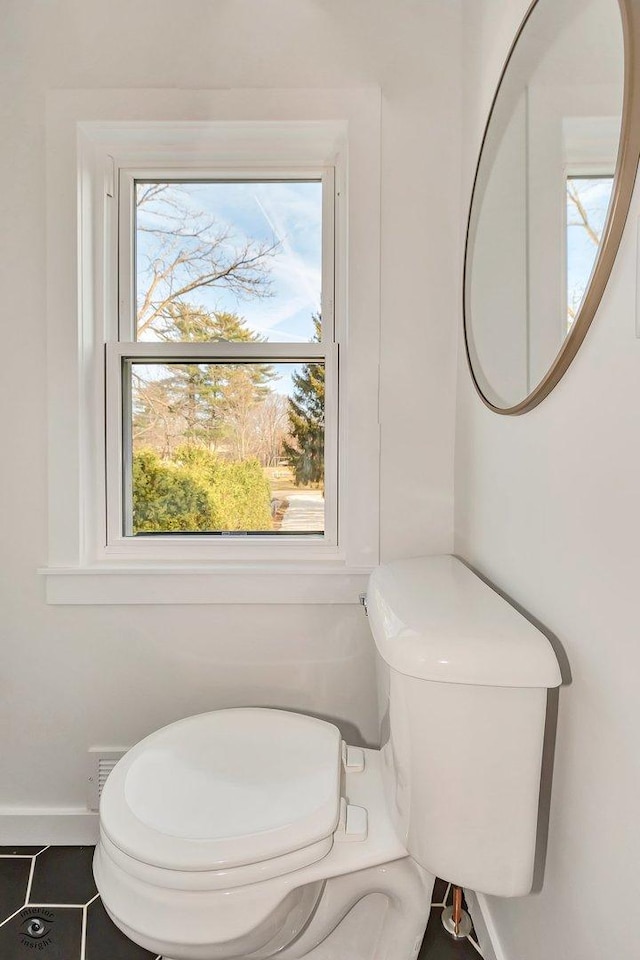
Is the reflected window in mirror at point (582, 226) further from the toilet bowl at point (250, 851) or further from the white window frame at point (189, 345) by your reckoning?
the toilet bowl at point (250, 851)

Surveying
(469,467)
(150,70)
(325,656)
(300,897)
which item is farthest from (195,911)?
(150,70)

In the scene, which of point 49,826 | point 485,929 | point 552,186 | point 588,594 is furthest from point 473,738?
point 49,826

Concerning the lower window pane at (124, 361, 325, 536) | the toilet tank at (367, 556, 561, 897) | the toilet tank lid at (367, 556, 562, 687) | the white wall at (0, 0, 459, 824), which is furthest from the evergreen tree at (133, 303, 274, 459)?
the toilet tank at (367, 556, 561, 897)

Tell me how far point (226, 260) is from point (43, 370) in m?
0.56

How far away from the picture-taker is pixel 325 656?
1.44 metres

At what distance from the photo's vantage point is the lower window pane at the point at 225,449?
1513 millimetres

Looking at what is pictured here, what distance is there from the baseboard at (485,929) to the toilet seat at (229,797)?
0.46 m

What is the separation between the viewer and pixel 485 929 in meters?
1.12

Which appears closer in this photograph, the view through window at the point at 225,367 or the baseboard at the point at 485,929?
the baseboard at the point at 485,929

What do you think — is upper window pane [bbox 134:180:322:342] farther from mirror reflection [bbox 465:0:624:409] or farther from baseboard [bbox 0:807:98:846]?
baseboard [bbox 0:807:98:846]

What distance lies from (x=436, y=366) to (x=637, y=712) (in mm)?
952

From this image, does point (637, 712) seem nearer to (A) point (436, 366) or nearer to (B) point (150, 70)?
(A) point (436, 366)

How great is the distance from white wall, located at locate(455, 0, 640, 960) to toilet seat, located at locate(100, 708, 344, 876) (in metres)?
0.36

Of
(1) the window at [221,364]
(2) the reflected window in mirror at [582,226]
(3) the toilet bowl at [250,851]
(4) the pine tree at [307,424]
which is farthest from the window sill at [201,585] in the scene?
(2) the reflected window in mirror at [582,226]
